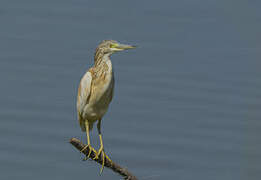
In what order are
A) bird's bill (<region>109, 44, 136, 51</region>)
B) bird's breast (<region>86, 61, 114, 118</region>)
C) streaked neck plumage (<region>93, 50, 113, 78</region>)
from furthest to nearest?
1. bird's breast (<region>86, 61, 114, 118</region>)
2. streaked neck plumage (<region>93, 50, 113, 78</region>)
3. bird's bill (<region>109, 44, 136, 51</region>)

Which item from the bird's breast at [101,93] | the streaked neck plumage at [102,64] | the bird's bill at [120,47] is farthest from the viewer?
the bird's breast at [101,93]

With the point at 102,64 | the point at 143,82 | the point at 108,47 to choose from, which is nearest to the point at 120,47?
the point at 108,47

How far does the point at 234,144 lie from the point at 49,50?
290 centimetres

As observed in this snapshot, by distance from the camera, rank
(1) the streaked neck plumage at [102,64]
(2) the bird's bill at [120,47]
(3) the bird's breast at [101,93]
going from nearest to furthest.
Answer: (2) the bird's bill at [120,47]
(1) the streaked neck plumage at [102,64]
(3) the bird's breast at [101,93]

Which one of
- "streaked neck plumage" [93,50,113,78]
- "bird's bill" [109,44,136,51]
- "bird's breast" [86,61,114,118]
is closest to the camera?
"bird's bill" [109,44,136,51]

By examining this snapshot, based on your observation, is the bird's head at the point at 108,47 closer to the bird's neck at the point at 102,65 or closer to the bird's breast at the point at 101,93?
the bird's neck at the point at 102,65

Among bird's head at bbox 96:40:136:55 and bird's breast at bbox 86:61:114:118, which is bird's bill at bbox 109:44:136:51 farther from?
bird's breast at bbox 86:61:114:118

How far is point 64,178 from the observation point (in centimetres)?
609

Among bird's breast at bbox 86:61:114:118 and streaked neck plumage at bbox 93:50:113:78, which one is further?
bird's breast at bbox 86:61:114:118

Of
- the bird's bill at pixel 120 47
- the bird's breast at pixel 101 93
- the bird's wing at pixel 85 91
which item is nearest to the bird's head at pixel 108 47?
the bird's bill at pixel 120 47

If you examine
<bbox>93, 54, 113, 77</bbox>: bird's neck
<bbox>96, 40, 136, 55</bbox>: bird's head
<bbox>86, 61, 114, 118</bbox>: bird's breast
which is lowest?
<bbox>86, 61, 114, 118</bbox>: bird's breast

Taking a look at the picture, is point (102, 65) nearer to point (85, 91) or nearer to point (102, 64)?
point (102, 64)

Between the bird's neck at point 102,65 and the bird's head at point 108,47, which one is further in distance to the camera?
the bird's neck at point 102,65

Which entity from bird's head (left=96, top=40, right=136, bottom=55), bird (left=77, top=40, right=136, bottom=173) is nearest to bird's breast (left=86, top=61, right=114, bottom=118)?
bird (left=77, top=40, right=136, bottom=173)
